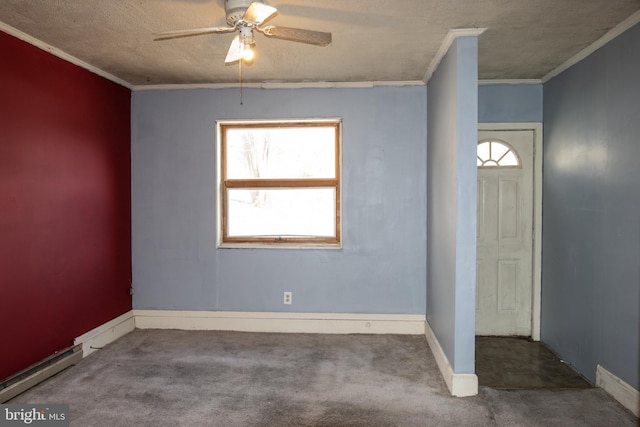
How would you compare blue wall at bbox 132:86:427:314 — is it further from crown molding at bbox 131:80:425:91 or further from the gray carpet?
the gray carpet

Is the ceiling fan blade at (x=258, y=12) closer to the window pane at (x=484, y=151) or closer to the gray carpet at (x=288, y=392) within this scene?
the gray carpet at (x=288, y=392)

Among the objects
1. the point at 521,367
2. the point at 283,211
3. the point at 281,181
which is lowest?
the point at 521,367

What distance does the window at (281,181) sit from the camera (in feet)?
15.2

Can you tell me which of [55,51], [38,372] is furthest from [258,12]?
[38,372]

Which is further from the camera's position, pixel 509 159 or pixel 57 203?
pixel 509 159

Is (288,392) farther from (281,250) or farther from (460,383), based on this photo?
(281,250)

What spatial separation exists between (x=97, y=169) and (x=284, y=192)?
1750 mm

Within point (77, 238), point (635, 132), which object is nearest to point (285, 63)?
point (77, 238)

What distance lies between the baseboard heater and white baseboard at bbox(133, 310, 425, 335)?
100cm

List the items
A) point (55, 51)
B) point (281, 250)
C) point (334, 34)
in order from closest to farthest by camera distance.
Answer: point (334, 34)
point (55, 51)
point (281, 250)

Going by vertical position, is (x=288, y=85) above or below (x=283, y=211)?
above

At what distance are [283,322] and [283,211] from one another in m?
1.14

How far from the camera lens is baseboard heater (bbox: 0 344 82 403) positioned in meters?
3.01

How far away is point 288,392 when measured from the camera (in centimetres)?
322
